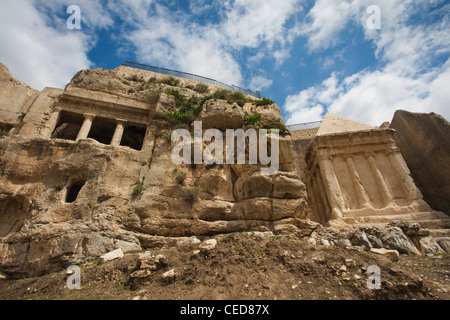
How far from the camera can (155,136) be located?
31.6ft

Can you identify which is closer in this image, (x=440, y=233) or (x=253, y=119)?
(x=440, y=233)

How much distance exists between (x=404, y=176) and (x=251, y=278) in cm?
1046

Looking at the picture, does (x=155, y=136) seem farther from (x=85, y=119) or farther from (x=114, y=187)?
(x=85, y=119)

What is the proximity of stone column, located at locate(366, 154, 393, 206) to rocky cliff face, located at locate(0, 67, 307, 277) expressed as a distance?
16.7 feet

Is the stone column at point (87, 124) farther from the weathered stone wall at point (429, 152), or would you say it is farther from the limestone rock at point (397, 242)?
the weathered stone wall at point (429, 152)

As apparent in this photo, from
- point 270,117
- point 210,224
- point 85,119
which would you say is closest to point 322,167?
point 270,117

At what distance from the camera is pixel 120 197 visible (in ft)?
24.3

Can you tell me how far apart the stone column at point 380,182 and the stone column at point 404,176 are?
2.39 feet

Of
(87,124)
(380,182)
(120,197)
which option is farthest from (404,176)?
(87,124)

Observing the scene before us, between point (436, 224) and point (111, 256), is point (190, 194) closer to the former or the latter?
point (111, 256)

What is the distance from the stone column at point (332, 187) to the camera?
1010 cm

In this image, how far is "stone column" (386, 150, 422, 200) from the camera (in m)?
9.90

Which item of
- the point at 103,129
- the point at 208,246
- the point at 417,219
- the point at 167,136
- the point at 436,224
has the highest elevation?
the point at 103,129

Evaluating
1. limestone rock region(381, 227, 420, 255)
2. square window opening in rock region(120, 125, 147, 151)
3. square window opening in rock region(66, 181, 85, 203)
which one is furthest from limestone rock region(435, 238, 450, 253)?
square window opening in rock region(120, 125, 147, 151)
